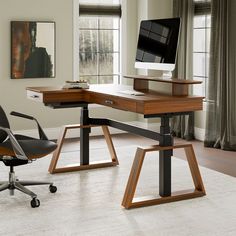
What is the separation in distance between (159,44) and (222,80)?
6.37 ft

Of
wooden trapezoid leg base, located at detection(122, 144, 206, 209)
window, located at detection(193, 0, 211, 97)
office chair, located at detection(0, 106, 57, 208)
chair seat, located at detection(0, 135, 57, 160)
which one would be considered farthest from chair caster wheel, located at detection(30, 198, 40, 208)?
window, located at detection(193, 0, 211, 97)

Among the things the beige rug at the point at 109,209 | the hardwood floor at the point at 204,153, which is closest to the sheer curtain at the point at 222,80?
the hardwood floor at the point at 204,153

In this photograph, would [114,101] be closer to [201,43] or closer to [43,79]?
[43,79]

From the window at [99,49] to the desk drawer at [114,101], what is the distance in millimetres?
2562


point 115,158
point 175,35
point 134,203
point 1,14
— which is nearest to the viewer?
point 134,203

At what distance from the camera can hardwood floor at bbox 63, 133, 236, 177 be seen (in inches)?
213

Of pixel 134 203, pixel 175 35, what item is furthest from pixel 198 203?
pixel 175 35

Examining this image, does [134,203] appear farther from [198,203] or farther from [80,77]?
[80,77]

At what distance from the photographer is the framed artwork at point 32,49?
656 centimetres

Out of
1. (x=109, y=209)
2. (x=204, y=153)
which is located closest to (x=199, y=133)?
(x=204, y=153)

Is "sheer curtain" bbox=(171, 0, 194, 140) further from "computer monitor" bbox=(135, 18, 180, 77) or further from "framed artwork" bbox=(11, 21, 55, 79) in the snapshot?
"computer monitor" bbox=(135, 18, 180, 77)

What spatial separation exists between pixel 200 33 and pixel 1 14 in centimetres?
264

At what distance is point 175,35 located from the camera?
433 cm

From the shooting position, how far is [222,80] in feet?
20.4
